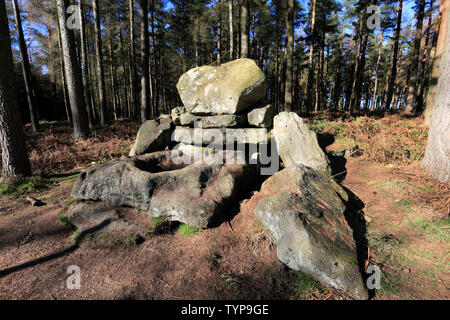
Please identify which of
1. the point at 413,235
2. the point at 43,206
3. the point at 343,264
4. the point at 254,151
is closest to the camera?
the point at 343,264

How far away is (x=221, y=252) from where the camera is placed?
3188mm

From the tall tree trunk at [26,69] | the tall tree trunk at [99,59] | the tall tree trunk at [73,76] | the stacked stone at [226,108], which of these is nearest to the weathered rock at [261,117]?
the stacked stone at [226,108]

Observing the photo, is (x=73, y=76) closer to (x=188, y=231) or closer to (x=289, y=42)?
(x=188, y=231)

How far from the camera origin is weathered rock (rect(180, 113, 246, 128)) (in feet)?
18.9

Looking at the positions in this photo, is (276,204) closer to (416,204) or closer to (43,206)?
(416,204)

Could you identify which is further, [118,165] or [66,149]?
[66,149]

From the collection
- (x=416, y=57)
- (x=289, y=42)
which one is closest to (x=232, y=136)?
(x=289, y=42)

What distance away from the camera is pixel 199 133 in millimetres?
6031

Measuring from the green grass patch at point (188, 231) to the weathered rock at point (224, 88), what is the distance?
3.37 m

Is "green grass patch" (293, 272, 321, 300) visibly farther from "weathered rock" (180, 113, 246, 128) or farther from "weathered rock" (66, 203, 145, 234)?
"weathered rock" (180, 113, 246, 128)

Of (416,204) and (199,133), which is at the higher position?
(199,133)

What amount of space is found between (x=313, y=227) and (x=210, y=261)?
5.15ft
